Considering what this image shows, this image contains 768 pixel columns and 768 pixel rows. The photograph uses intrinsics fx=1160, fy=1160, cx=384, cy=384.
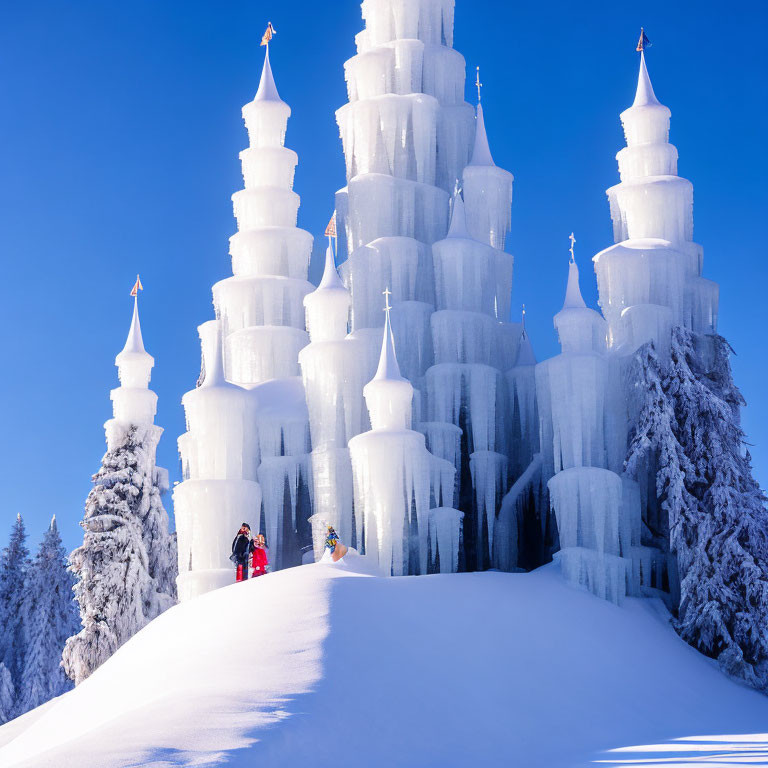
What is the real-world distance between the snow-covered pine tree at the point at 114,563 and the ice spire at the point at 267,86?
14454 mm

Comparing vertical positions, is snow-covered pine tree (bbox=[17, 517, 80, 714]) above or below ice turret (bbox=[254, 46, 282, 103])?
below

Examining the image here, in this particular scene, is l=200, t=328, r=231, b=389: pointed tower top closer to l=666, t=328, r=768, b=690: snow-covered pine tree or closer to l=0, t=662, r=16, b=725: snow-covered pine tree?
l=666, t=328, r=768, b=690: snow-covered pine tree

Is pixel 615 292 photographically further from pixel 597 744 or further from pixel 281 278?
pixel 597 744

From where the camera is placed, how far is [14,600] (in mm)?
57438

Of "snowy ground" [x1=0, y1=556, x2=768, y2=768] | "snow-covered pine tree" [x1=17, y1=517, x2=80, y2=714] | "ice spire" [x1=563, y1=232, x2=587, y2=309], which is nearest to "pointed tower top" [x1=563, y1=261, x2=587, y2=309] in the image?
"ice spire" [x1=563, y1=232, x2=587, y2=309]

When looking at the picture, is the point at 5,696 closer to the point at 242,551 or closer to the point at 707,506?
the point at 242,551

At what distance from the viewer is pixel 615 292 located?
37062 millimetres

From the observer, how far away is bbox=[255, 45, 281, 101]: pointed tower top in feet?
153

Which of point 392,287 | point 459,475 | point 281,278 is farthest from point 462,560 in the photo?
point 281,278

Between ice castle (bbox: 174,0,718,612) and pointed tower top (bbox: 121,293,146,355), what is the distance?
347 centimetres

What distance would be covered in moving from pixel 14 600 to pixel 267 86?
28429 millimetres

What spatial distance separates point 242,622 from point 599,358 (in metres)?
14.6

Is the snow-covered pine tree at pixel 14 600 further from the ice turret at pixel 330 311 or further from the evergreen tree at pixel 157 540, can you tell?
A: the ice turret at pixel 330 311

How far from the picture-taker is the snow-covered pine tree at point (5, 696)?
5067cm
